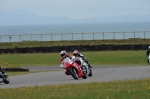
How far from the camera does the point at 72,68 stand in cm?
2512

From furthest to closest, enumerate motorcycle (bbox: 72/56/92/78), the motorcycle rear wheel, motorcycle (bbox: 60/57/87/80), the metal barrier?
the metal barrier < motorcycle (bbox: 72/56/92/78) < the motorcycle rear wheel < motorcycle (bbox: 60/57/87/80)

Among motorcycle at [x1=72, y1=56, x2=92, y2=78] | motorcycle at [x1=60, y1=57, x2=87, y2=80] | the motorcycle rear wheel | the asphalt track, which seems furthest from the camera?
motorcycle at [x1=72, y1=56, x2=92, y2=78]

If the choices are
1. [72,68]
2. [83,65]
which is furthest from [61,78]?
[72,68]

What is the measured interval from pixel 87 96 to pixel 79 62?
38.1 feet

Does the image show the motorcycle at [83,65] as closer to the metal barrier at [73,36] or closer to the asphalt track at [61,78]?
the asphalt track at [61,78]

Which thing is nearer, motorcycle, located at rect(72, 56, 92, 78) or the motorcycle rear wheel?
the motorcycle rear wheel

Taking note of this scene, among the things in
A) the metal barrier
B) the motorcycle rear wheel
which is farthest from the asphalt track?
the metal barrier

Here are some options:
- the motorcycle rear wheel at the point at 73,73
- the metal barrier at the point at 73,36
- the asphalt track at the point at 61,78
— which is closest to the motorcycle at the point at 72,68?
the motorcycle rear wheel at the point at 73,73

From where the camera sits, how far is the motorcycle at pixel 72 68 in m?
24.8

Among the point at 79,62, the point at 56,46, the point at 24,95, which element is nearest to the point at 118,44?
the point at 56,46

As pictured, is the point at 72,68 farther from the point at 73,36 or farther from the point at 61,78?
the point at 73,36

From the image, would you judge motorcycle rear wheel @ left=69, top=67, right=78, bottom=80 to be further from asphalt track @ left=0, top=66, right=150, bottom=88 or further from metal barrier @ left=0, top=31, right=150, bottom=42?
metal barrier @ left=0, top=31, right=150, bottom=42

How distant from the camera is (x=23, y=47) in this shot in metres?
60.6

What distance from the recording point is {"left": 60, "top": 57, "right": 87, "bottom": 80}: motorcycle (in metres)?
24.8
